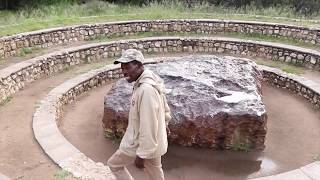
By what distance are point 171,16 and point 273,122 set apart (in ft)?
22.7

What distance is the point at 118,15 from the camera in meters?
14.1

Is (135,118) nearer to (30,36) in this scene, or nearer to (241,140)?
(241,140)

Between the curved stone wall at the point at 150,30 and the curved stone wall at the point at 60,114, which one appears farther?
the curved stone wall at the point at 150,30

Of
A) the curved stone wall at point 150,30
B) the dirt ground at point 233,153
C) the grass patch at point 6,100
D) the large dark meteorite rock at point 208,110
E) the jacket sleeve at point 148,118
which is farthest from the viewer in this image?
the curved stone wall at point 150,30

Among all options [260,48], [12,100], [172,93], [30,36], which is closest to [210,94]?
[172,93]

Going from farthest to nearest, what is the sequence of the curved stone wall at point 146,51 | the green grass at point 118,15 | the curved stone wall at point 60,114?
1. the green grass at point 118,15
2. the curved stone wall at point 146,51
3. the curved stone wall at point 60,114

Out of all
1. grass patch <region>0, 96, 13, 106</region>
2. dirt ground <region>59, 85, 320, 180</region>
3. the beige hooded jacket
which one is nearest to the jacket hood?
the beige hooded jacket

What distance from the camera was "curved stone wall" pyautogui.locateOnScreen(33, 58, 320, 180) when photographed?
17.0 feet

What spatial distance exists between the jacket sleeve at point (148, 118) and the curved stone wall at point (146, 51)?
5364mm

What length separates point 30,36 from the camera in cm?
1091

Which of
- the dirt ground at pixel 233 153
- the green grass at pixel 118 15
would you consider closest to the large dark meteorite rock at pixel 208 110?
the dirt ground at pixel 233 153

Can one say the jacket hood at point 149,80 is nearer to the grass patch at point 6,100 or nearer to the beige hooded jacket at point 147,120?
the beige hooded jacket at point 147,120

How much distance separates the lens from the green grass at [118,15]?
40.8ft

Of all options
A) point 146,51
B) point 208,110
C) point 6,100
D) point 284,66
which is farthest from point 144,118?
point 146,51
